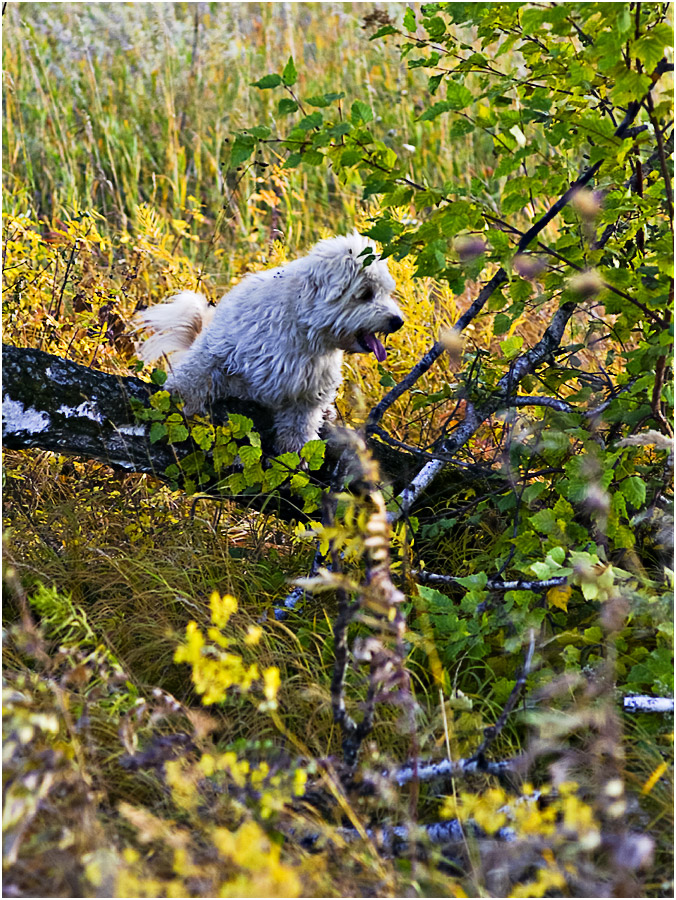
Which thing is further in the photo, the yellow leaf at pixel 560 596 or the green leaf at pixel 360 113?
the yellow leaf at pixel 560 596

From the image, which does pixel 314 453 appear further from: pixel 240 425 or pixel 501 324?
pixel 501 324

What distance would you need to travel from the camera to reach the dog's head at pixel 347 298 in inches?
125

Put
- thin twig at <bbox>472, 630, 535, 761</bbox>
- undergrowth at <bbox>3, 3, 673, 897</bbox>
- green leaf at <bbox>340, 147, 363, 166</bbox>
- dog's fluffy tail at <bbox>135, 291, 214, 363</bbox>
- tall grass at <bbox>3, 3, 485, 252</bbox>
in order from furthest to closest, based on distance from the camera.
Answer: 1. tall grass at <bbox>3, 3, 485, 252</bbox>
2. dog's fluffy tail at <bbox>135, 291, 214, 363</bbox>
3. green leaf at <bbox>340, 147, 363, 166</bbox>
4. thin twig at <bbox>472, 630, 535, 761</bbox>
5. undergrowth at <bbox>3, 3, 673, 897</bbox>

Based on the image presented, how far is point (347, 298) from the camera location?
10.4 ft

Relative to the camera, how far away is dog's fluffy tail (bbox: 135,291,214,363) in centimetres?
375

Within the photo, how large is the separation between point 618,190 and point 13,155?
15.7 ft

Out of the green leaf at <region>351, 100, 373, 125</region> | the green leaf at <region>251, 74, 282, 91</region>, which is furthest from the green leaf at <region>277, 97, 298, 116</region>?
the green leaf at <region>351, 100, 373, 125</region>

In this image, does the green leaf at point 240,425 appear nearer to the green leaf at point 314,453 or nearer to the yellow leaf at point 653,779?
the green leaf at point 314,453

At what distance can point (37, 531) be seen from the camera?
3.14 m

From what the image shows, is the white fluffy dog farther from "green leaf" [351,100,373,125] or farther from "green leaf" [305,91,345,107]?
"green leaf" [305,91,345,107]

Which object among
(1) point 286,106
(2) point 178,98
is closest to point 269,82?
(1) point 286,106

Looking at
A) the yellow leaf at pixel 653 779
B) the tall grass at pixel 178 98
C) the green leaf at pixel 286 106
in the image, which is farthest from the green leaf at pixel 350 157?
the tall grass at pixel 178 98

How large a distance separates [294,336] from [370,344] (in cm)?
29

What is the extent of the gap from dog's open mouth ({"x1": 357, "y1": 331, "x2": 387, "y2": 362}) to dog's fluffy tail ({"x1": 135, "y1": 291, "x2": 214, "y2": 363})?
2.63ft
